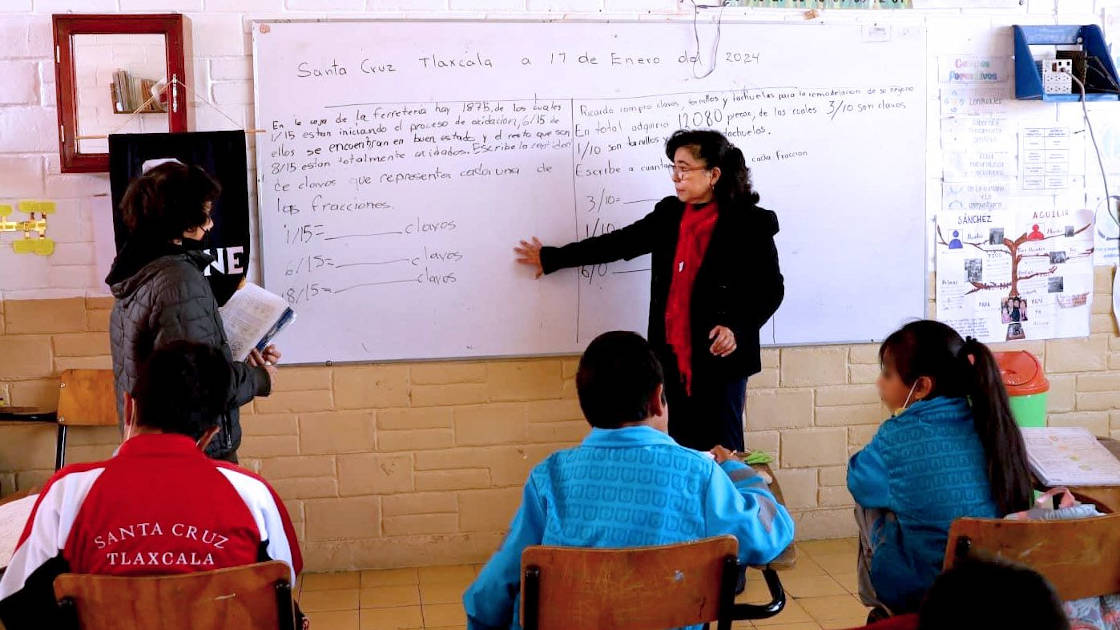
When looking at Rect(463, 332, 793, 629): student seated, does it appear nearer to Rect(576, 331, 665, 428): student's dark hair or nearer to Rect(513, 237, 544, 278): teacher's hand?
Rect(576, 331, 665, 428): student's dark hair

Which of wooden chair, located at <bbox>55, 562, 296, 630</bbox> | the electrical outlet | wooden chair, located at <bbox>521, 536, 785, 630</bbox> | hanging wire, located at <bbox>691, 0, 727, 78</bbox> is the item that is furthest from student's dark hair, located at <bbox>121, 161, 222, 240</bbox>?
the electrical outlet

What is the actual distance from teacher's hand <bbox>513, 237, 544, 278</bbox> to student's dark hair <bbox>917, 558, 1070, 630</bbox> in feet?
8.58

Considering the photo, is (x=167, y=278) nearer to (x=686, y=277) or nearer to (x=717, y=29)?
(x=686, y=277)

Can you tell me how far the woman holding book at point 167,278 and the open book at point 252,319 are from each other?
0.46 ft

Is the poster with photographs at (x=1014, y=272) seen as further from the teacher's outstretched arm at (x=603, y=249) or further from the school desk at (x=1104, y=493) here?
the school desk at (x=1104, y=493)

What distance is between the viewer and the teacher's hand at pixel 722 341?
3252mm

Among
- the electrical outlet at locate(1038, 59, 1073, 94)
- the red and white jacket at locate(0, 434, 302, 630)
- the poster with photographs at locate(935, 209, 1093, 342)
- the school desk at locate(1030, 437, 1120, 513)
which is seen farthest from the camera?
the poster with photographs at locate(935, 209, 1093, 342)

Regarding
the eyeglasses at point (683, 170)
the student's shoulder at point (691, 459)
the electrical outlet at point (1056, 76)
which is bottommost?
the student's shoulder at point (691, 459)

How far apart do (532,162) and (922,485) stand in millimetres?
1964

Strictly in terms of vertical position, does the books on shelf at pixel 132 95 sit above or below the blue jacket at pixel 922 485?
above

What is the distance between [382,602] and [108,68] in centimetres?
191

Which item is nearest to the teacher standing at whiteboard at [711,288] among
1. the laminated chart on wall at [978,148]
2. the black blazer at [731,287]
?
the black blazer at [731,287]

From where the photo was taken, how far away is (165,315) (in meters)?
2.45

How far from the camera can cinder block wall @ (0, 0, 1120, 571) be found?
3379 millimetres
